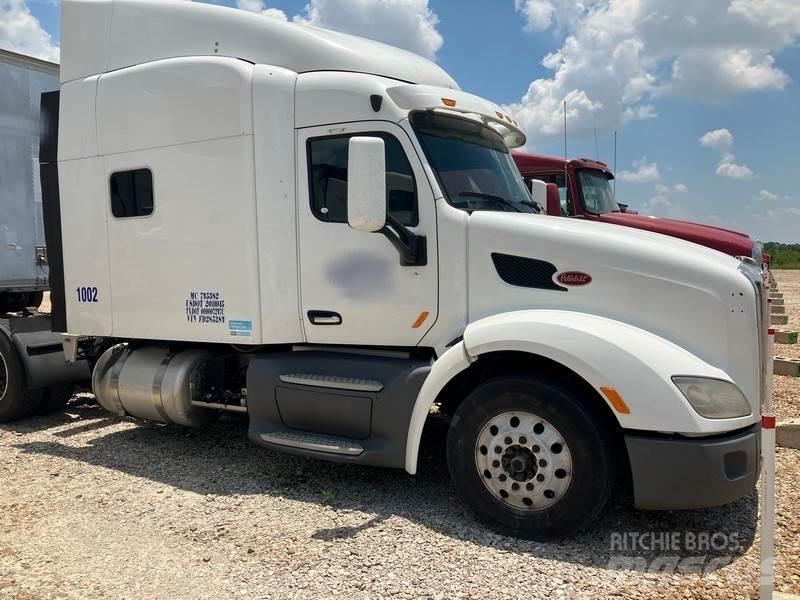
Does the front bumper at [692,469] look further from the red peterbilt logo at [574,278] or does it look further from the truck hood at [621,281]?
the red peterbilt logo at [574,278]

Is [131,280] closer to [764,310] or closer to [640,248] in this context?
[640,248]

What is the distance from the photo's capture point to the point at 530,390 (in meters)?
3.76

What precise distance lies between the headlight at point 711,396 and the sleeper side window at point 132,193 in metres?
4.15

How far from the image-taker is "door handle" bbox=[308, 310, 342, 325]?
461 cm

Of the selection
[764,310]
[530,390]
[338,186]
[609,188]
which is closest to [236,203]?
[338,186]

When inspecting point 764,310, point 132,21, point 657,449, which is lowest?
point 657,449

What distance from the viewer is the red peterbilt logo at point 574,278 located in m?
3.83

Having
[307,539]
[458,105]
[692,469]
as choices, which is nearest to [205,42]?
[458,105]

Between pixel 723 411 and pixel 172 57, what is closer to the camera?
pixel 723 411

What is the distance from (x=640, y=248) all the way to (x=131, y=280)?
4.02 m

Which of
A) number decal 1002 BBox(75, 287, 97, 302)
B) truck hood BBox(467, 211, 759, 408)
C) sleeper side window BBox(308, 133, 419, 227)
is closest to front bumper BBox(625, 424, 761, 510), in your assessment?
truck hood BBox(467, 211, 759, 408)

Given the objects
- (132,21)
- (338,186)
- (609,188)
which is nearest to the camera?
(338,186)

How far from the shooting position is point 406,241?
4.19m

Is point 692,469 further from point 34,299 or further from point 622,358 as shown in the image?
point 34,299
